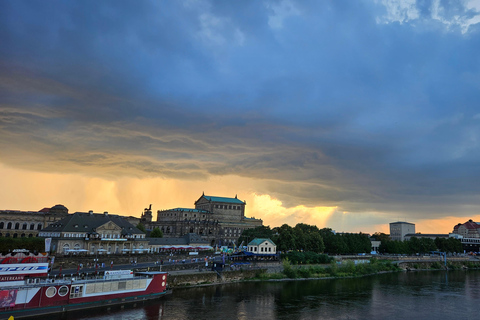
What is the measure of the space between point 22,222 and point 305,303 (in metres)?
109

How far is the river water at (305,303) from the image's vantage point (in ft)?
173

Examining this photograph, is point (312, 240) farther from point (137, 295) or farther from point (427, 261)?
point (137, 295)

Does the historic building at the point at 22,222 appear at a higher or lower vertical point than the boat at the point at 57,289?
higher

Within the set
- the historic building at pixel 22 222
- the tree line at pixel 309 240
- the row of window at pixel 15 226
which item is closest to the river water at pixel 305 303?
the tree line at pixel 309 240

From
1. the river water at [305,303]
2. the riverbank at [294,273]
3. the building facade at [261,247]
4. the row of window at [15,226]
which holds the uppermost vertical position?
the row of window at [15,226]

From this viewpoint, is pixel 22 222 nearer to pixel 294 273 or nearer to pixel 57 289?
pixel 57 289

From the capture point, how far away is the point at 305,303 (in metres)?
63.2

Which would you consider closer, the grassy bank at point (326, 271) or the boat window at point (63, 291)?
the boat window at point (63, 291)

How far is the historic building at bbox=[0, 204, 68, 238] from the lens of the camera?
123750 millimetres

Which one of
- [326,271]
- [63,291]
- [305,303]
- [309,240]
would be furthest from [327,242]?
[63,291]

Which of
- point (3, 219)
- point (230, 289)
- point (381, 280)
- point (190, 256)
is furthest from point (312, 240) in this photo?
point (3, 219)

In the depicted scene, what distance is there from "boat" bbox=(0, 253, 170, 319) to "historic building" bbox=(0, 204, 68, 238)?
270 ft

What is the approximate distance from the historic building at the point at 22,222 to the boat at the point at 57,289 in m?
82.3

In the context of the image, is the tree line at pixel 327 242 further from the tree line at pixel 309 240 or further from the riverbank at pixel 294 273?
the riverbank at pixel 294 273
